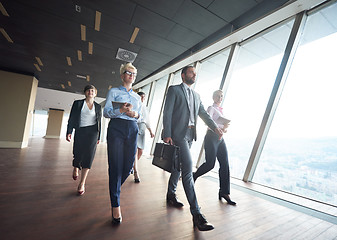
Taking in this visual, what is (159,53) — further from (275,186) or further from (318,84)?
(275,186)

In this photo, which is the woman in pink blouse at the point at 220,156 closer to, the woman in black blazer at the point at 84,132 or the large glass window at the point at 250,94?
the large glass window at the point at 250,94

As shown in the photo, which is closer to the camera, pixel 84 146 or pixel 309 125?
pixel 84 146

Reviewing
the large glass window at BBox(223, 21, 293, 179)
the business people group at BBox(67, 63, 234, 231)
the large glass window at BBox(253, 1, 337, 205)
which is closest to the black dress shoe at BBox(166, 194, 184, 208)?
the business people group at BBox(67, 63, 234, 231)

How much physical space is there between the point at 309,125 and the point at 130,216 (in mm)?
3058

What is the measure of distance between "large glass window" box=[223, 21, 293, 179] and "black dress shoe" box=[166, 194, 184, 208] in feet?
5.79

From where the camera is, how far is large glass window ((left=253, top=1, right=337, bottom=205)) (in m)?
2.43

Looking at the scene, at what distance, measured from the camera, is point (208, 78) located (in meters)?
6.26

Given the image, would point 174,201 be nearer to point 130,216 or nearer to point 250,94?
point 130,216

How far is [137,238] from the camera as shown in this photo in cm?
122

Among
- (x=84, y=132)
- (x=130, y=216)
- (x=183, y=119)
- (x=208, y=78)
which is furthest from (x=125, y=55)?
(x=130, y=216)

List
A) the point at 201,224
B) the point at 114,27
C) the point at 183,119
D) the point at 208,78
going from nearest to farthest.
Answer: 1. the point at 201,224
2. the point at 183,119
3. the point at 114,27
4. the point at 208,78

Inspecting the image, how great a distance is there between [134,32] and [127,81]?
9.95 feet

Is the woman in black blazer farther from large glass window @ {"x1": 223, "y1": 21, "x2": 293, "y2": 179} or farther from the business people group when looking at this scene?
large glass window @ {"x1": 223, "y1": 21, "x2": 293, "y2": 179}

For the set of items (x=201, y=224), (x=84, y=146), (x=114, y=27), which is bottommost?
(x=201, y=224)
